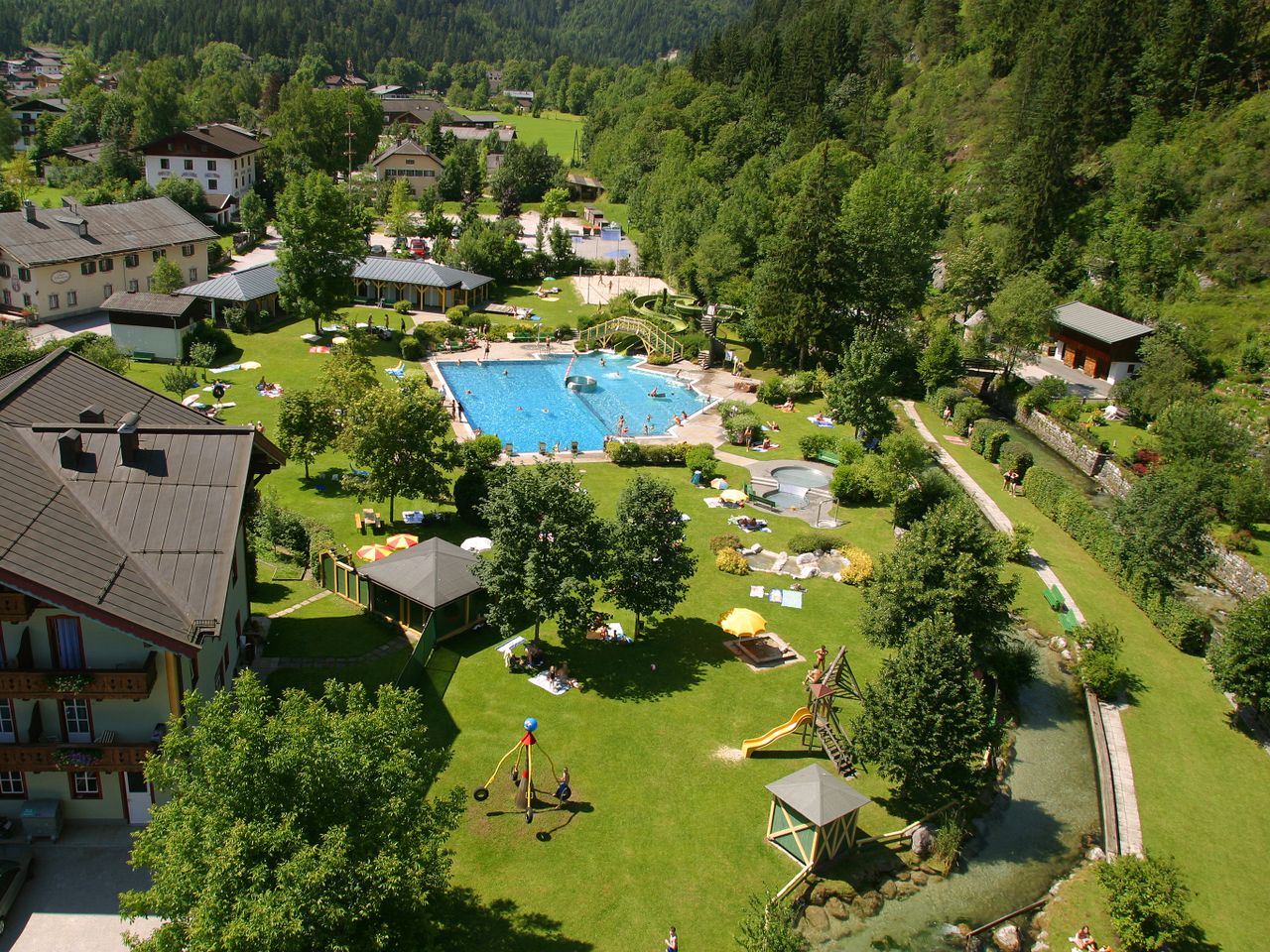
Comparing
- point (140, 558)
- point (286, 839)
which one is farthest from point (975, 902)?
point (140, 558)

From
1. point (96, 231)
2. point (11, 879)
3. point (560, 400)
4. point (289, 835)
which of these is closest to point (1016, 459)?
point (560, 400)

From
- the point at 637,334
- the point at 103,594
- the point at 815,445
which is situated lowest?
the point at 637,334

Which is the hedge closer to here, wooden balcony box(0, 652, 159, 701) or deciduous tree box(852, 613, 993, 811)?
deciduous tree box(852, 613, 993, 811)

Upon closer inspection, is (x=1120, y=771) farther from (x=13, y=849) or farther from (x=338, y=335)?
(x=338, y=335)

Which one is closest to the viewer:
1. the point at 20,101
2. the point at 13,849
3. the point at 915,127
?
the point at 13,849

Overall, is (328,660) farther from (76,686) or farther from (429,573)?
(76,686)

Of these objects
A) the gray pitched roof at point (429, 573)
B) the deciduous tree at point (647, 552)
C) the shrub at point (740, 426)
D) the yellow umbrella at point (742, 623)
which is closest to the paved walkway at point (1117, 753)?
the yellow umbrella at point (742, 623)
